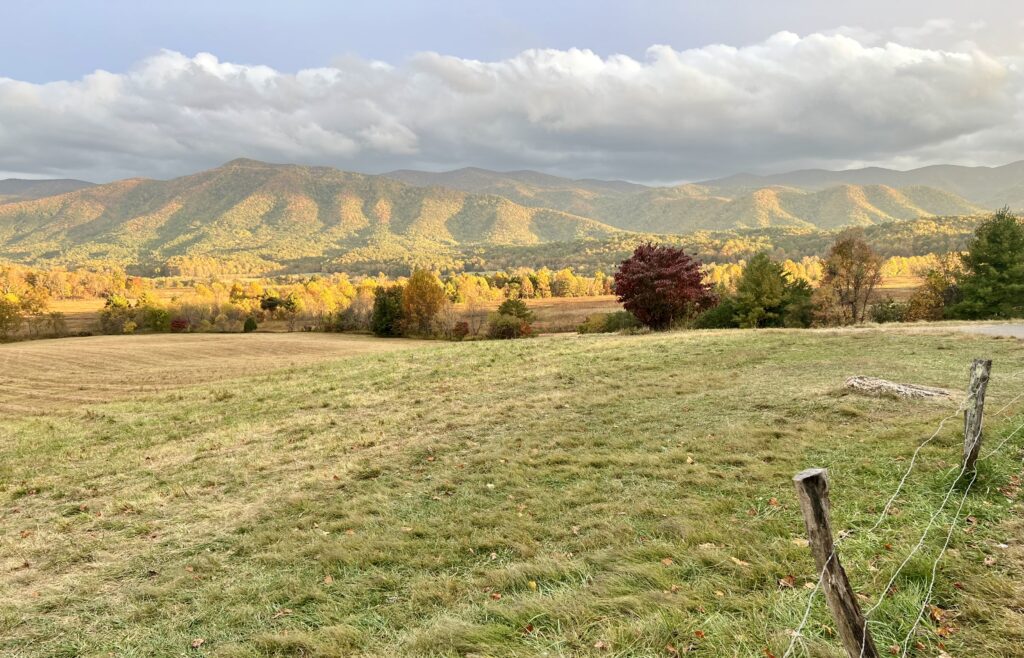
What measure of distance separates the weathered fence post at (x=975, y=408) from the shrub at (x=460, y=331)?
209ft

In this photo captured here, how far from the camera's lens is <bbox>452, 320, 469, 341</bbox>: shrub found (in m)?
69.7

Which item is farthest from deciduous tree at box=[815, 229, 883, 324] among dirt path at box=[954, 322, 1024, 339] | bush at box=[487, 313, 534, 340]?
bush at box=[487, 313, 534, 340]

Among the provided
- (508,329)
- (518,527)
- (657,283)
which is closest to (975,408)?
(518,527)

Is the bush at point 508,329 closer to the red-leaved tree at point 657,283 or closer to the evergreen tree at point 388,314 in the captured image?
the evergreen tree at point 388,314

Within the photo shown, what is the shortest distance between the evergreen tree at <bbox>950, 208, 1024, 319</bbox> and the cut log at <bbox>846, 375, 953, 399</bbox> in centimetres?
4075

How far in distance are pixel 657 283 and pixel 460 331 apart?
39650 mm

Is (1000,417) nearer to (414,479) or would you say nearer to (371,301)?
(414,479)

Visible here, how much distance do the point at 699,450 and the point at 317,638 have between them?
7443 millimetres

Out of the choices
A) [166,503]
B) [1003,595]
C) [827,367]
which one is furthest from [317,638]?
[827,367]

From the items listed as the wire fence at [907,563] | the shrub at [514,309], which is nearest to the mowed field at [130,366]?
the shrub at [514,309]

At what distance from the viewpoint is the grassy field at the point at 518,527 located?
461 centimetres

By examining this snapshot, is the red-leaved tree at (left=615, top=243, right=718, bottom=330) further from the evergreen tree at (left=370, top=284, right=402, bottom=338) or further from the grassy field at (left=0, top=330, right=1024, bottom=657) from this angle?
the evergreen tree at (left=370, top=284, right=402, bottom=338)

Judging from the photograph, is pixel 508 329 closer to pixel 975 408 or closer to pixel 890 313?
pixel 890 313

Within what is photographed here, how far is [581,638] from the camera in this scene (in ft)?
14.7
